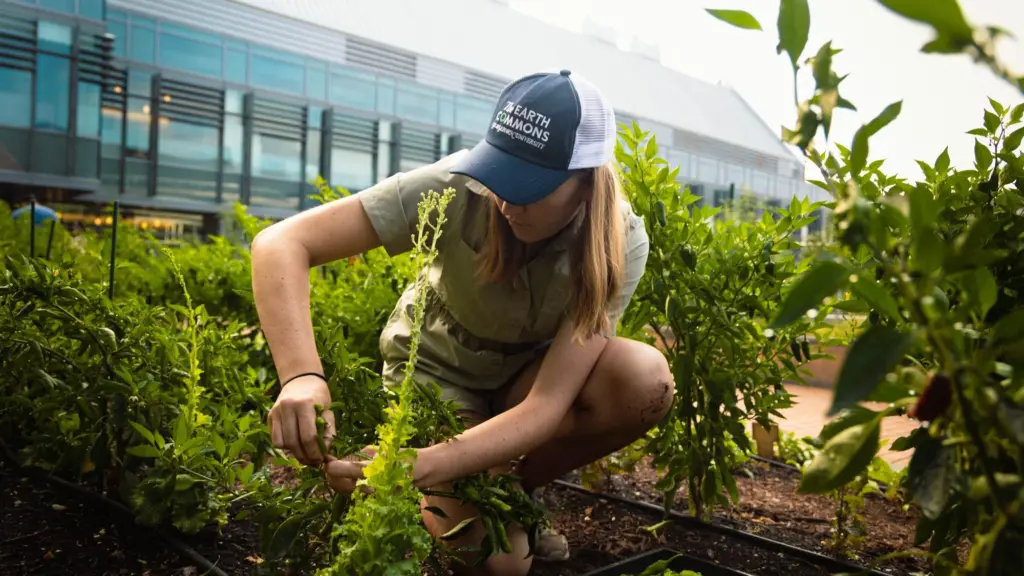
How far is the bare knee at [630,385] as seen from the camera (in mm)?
1760

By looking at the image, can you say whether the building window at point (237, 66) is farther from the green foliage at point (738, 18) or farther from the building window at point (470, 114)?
the green foliage at point (738, 18)

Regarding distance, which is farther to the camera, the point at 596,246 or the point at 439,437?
the point at 596,246

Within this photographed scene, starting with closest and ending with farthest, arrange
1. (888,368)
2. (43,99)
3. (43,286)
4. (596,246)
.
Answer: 1. (888,368)
2. (596,246)
3. (43,286)
4. (43,99)

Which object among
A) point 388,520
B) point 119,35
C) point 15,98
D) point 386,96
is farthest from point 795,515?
point 386,96

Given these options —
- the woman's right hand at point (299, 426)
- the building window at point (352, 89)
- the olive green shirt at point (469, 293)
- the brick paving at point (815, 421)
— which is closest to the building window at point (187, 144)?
the building window at point (352, 89)

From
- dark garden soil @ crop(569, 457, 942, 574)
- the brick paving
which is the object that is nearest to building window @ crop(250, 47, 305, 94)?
the brick paving

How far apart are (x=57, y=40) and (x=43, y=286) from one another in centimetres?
1056

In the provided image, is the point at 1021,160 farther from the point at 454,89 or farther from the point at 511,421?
the point at 454,89

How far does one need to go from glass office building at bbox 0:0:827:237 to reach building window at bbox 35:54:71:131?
0.01m

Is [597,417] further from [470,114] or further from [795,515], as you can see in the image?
[470,114]

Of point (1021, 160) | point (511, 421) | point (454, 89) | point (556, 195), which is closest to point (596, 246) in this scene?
point (556, 195)

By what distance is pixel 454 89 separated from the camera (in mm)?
16406

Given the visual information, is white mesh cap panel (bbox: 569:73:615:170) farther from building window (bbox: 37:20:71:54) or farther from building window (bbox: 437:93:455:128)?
building window (bbox: 437:93:455:128)

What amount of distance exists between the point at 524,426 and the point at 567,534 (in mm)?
763
